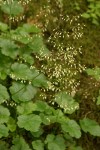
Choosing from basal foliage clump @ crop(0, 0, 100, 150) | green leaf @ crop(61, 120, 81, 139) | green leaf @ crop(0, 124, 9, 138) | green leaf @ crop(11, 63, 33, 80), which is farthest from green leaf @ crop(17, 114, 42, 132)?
green leaf @ crop(11, 63, 33, 80)

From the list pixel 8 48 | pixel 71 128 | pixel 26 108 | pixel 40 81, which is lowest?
pixel 71 128

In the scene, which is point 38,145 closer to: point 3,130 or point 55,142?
point 55,142

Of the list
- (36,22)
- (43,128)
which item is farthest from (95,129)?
(36,22)

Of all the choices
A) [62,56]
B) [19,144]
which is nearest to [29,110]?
[19,144]

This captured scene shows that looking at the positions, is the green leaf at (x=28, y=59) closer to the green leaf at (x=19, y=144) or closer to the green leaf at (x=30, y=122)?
the green leaf at (x=30, y=122)

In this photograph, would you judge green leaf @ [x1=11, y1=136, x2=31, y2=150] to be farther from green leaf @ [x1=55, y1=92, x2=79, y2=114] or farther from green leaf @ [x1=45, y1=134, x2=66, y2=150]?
green leaf @ [x1=55, y1=92, x2=79, y2=114]

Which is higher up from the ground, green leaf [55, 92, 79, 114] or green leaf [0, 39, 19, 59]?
green leaf [0, 39, 19, 59]
